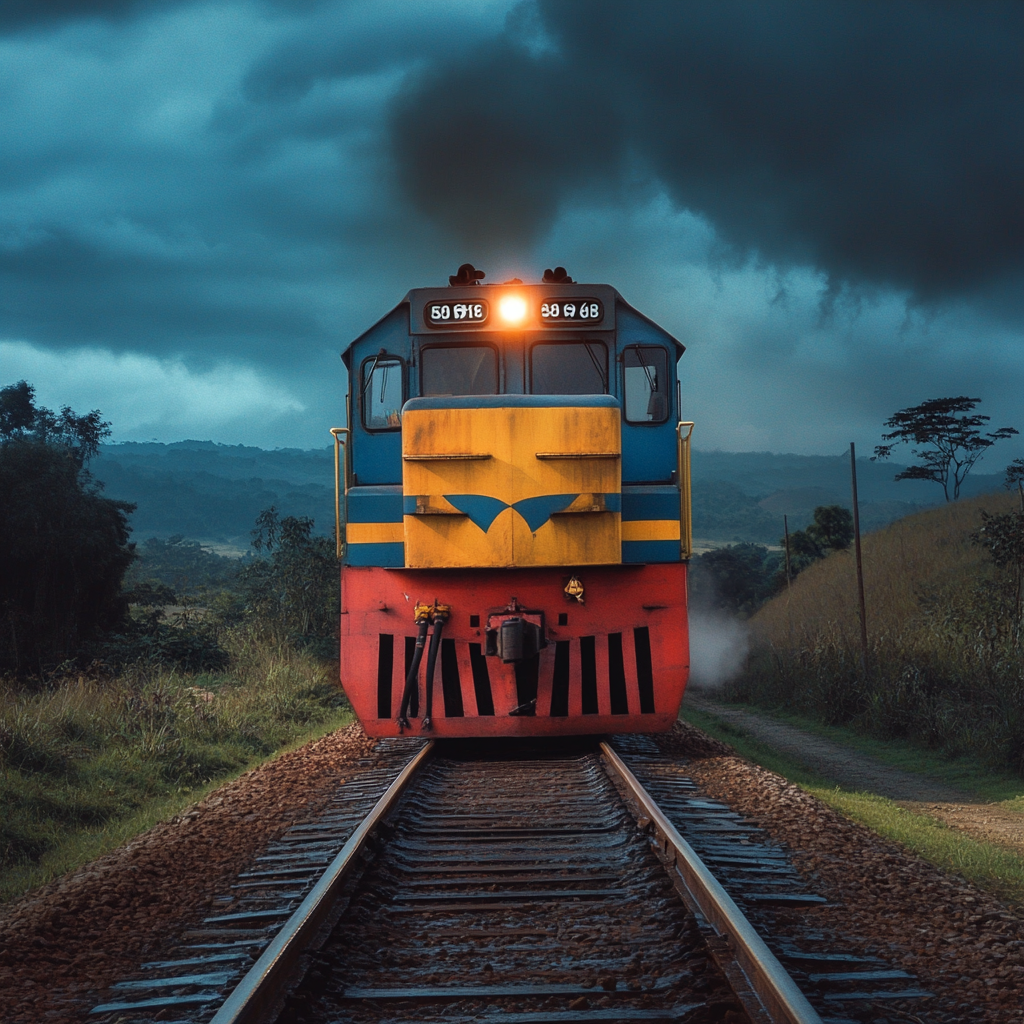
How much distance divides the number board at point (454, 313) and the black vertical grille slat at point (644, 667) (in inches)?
111

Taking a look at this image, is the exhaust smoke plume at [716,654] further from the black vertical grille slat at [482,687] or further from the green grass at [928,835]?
the black vertical grille slat at [482,687]

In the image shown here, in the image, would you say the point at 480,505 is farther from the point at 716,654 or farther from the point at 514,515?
the point at 716,654

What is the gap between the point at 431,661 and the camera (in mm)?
7699

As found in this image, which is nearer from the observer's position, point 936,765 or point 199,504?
point 936,765

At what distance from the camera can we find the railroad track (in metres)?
3.28

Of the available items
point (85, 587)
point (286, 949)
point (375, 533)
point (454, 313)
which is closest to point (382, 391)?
point (454, 313)

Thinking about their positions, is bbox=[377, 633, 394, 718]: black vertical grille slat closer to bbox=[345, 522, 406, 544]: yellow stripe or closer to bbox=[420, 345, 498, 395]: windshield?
bbox=[345, 522, 406, 544]: yellow stripe

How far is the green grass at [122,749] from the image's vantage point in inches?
257

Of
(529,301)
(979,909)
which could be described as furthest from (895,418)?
(979,909)

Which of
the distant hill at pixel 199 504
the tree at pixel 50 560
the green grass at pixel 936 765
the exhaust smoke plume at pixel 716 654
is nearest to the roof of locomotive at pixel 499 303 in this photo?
the green grass at pixel 936 765

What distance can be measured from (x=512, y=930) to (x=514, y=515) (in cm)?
A: 386

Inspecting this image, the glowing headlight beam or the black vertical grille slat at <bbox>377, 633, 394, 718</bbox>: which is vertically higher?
the glowing headlight beam

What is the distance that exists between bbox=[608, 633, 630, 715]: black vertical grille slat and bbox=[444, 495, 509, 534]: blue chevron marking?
4.54ft

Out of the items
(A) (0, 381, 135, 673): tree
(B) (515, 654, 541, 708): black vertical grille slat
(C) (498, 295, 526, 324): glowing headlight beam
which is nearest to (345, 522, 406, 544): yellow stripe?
(B) (515, 654, 541, 708): black vertical grille slat
